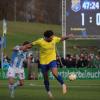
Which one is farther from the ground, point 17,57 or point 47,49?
point 47,49

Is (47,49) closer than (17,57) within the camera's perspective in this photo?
Yes

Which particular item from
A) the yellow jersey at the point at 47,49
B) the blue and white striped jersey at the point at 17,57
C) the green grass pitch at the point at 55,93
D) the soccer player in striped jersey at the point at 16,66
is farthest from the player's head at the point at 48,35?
the green grass pitch at the point at 55,93

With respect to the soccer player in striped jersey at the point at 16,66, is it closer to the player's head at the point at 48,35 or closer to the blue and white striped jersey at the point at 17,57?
the blue and white striped jersey at the point at 17,57

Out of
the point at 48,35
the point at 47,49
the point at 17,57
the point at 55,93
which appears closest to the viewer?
the point at 48,35

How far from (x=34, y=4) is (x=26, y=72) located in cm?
7725

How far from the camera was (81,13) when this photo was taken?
1629 inches

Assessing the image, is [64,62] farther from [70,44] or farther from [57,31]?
[57,31]

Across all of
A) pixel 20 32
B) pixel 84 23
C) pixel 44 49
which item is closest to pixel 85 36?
pixel 84 23

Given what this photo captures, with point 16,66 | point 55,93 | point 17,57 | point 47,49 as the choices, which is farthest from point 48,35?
point 55,93

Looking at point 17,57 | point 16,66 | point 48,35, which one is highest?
point 48,35

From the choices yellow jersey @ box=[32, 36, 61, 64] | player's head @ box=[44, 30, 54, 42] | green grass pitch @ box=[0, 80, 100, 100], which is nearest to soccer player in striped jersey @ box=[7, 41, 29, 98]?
green grass pitch @ box=[0, 80, 100, 100]

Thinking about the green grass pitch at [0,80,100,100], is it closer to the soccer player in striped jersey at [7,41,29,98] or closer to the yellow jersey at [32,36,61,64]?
the soccer player in striped jersey at [7,41,29,98]

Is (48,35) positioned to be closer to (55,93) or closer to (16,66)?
(16,66)

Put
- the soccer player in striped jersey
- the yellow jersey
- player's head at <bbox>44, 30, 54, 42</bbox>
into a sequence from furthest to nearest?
the soccer player in striped jersey
the yellow jersey
player's head at <bbox>44, 30, 54, 42</bbox>
